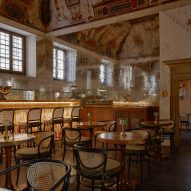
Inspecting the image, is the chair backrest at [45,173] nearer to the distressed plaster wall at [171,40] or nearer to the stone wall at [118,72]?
the distressed plaster wall at [171,40]

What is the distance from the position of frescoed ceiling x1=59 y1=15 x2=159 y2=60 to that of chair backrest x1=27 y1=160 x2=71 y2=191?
5.99 m

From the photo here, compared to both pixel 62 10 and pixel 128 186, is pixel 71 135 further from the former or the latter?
pixel 62 10

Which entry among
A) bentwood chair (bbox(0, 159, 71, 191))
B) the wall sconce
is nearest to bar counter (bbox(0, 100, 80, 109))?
the wall sconce

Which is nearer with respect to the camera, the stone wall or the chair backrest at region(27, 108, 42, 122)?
the chair backrest at region(27, 108, 42, 122)

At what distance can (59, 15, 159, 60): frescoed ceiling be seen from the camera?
7.57 meters

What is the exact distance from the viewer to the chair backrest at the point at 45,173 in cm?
214

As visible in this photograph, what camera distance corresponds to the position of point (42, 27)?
9.89 m

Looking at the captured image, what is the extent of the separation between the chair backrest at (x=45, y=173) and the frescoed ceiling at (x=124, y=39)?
5991 millimetres

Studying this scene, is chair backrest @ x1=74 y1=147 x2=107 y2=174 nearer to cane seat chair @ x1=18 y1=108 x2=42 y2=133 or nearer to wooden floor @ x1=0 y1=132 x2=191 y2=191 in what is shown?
wooden floor @ x1=0 y1=132 x2=191 y2=191

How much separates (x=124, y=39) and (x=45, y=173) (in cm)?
679

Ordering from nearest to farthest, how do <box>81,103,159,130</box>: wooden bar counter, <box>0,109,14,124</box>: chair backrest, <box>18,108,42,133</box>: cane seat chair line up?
1. <box>0,109,14,124</box>: chair backrest
2. <box>18,108,42,133</box>: cane seat chair
3. <box>81,103,159,130</box>: wooden bar counter

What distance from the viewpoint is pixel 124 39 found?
8.32 m

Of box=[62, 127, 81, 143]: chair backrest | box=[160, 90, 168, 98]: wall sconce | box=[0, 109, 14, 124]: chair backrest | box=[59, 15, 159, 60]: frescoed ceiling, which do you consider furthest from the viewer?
box=[59, 15, 159, 60]: frescoed ceiling

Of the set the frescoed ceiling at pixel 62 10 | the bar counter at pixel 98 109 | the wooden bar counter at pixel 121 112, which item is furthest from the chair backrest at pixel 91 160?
the frescoed ceiling at pixel 62 10
